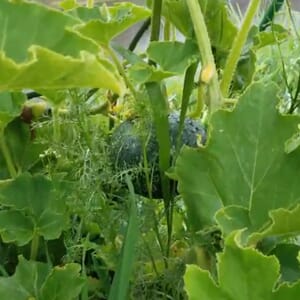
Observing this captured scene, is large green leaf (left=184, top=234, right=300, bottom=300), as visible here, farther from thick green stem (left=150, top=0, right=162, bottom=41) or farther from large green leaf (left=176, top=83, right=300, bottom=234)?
thick green stem (left=150, top=0, right=162, bottom=41)

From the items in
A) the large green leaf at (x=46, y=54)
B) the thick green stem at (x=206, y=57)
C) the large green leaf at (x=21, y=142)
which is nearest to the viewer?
the large green leaf at (x=46, y=54)

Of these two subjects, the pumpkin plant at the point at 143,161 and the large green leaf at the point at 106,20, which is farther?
the large green leaf at the point at 106,20

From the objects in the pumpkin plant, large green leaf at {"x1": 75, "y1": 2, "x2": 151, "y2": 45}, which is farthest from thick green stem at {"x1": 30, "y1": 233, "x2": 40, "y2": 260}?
large green leaf at {"x1": 75, "y1": 2, "x2": 151, "y2": 45}

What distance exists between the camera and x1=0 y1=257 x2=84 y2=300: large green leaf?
0.52 meters

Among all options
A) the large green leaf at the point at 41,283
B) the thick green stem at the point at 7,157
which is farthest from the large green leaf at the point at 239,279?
the thick green stem at the point at 7,157

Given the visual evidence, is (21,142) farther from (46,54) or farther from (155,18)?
(46,54)

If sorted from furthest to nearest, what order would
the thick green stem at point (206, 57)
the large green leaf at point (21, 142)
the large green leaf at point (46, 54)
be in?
the large green leaf at point (21, 142) → the thick green stem at point (206, 57) → the large green leaf at point (46, 54)

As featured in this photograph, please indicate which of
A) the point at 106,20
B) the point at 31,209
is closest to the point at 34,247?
the point at 31,209

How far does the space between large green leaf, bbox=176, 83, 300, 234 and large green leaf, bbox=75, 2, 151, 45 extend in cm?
10

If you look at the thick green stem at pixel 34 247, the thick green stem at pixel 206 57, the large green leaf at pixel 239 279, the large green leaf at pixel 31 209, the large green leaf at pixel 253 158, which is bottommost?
the thick green stem at pixel 34 247

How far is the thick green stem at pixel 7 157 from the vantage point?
61 cm

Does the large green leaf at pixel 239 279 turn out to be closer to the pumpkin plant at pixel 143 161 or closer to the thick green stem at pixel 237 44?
the pumpkin plant at pixel 143 161

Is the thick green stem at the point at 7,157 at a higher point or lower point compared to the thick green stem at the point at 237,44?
lower

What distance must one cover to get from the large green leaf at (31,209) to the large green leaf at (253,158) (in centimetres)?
12
